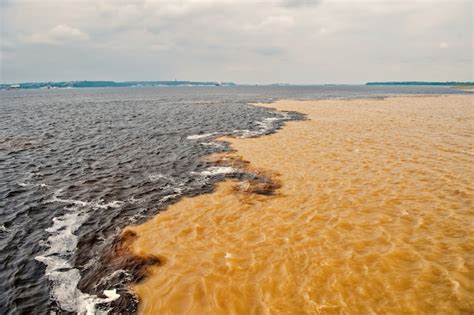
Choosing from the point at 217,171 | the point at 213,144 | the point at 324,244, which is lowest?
the point at 324,244

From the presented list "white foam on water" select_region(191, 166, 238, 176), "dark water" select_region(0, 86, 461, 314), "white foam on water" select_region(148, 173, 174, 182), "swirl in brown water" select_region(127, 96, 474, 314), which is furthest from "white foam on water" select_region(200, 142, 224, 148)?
"swirl in brown water" select_region(127, 96, 474, 314)

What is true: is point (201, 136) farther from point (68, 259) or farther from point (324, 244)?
point (324, 244)

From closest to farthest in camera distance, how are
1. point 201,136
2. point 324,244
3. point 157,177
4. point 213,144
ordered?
point 324,244 → point 157,177 → point 213,144 → point 201,136

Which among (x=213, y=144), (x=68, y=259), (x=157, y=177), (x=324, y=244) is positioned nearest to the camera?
(x=324, y=244)

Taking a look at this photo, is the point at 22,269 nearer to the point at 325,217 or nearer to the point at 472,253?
the point at 325,217

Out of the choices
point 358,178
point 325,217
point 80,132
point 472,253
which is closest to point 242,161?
point 358,178

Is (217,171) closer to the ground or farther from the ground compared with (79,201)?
farther from the ground

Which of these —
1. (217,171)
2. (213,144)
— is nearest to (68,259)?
(217,171)
